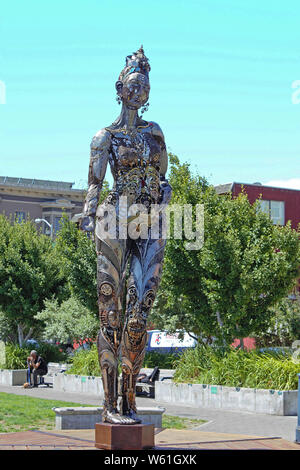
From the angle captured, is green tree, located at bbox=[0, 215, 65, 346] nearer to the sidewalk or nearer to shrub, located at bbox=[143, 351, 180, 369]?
shrub, located at bbox=[143, 351, 180, 369]

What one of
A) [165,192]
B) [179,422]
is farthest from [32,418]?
[165,192]

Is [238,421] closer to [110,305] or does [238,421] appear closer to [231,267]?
[231,267]

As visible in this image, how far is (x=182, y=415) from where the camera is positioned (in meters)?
14.1

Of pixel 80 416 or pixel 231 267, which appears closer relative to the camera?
pixel 80 416

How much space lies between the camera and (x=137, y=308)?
264 inches

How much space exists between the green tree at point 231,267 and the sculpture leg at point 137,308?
987cm

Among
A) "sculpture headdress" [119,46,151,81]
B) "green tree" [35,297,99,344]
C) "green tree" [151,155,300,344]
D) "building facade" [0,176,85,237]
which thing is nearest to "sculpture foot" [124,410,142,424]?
"sculpture headdress" [119,46,151,81]

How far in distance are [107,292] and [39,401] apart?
9637 millimetres

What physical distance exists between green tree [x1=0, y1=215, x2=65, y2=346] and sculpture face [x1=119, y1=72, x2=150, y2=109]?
65.0 feet

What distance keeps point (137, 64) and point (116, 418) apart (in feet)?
11.9

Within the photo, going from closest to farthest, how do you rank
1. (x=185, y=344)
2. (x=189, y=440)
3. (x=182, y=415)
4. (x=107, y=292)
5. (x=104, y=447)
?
(x=104, y=447) → (x=107, y=292) → (x=189, y=440) → (x=182, y=415) → (x=185, y=344)

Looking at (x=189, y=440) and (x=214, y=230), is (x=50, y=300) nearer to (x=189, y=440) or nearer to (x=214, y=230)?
(x=214, y=230)

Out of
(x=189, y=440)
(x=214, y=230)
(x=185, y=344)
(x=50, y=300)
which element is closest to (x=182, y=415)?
(x=214, y=230)

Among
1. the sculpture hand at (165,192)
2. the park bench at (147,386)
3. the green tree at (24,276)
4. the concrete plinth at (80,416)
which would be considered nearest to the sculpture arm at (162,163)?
the sculpture hand at (165,192)
